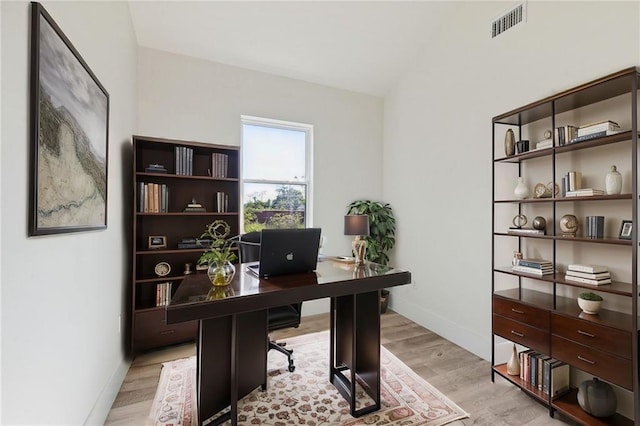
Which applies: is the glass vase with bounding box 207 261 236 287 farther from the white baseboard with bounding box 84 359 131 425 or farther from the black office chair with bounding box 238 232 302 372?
the white baseboard with bounding box 84 359 131 425

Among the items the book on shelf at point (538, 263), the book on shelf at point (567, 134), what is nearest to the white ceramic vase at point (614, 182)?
the book on shelf at point (567, 134)

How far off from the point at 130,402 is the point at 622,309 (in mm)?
3366

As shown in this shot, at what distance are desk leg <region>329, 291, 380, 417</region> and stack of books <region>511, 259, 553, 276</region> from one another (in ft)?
3.90

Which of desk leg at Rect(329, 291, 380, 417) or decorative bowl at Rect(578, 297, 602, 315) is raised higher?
decorative bowl at Rect(578, 297, 602, 315)

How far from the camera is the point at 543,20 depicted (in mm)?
2279

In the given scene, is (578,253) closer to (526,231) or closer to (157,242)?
→ (526,231)

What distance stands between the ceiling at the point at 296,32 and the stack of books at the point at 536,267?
8.78 ft

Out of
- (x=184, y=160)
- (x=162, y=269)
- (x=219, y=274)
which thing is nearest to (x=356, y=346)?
(x=219, y=274)

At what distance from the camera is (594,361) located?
1.68 m

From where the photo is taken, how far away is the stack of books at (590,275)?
179 cm

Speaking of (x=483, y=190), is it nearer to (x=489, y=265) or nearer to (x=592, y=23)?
(x=489, y=265)

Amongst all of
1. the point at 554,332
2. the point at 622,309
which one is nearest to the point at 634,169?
the point at 622,309

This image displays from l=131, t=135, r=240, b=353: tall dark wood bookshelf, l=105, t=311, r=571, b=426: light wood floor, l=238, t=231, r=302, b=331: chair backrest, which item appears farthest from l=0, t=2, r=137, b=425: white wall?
l=238, t=231, r=302, b=331: chair backrest

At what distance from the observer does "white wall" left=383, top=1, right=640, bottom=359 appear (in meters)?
2.06
